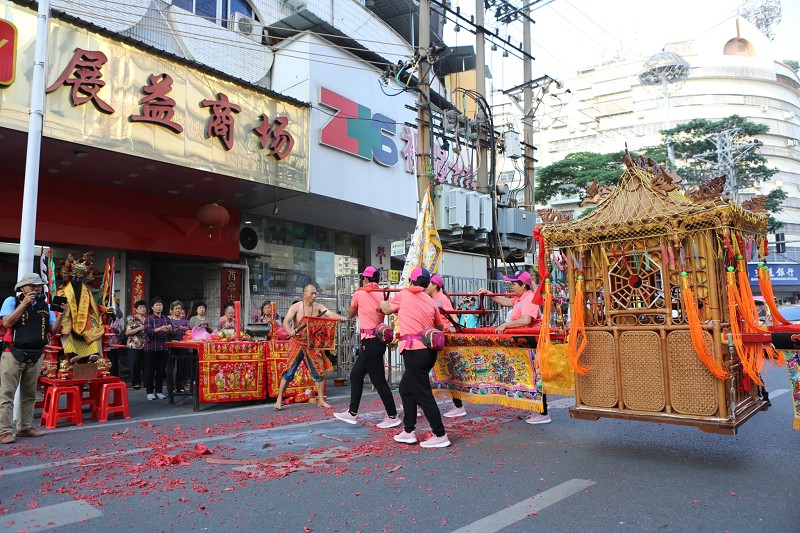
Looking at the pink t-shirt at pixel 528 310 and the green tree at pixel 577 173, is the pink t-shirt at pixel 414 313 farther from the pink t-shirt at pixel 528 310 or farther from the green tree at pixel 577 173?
the green tree at pixel 577 173

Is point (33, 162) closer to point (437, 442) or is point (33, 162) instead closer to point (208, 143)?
point (208, 143)

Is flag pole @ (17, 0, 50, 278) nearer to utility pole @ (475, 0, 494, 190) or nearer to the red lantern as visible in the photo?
the red lantern

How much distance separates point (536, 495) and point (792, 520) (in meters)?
1.51

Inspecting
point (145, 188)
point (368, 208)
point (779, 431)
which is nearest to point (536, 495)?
point (779, 431)

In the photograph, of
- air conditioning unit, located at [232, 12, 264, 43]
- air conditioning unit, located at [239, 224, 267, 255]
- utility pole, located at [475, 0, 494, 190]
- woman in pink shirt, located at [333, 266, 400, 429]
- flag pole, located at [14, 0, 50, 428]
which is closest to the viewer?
woman in pink shirt, located at [333, 266, 400, 429]

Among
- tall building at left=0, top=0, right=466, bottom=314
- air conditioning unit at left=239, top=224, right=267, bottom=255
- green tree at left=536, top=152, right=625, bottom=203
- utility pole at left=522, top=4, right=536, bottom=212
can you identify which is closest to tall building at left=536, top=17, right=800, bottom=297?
green tree at left=536, top=152, right=625, bottom=203

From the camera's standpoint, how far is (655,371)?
4.77m

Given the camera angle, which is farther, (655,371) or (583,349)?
(583,349)

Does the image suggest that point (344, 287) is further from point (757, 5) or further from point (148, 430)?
point (757, 5)

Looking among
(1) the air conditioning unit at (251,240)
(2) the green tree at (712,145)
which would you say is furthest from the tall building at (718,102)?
(1) the air conditioning unit at (251,240)

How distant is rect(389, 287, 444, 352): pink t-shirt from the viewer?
223 inches

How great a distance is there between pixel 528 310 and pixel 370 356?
1882mm

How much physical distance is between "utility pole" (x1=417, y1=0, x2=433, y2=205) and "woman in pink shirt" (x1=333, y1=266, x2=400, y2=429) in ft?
13.8

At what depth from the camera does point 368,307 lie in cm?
676
